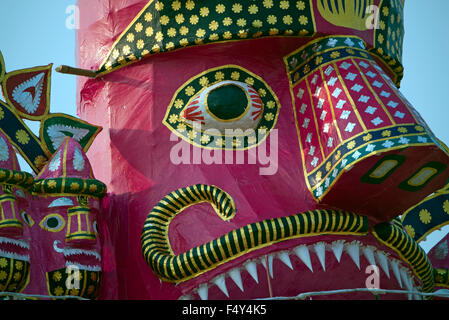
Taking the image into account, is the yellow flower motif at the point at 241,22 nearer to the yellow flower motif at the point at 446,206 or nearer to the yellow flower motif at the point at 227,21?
the yellow flower motif at the point at 227,21

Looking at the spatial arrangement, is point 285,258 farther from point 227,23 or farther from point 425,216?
point 425,216

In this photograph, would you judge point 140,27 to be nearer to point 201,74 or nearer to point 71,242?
point 201,74

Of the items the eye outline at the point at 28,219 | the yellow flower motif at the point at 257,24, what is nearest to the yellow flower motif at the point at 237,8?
the yellow flower motif at the point at 257,24

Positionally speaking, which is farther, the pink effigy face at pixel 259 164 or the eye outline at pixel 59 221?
the eye outline at pixel 59 221

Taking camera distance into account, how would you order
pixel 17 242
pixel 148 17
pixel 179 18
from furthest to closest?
pixel 148 17, pixel 179 18, pixel 17 242

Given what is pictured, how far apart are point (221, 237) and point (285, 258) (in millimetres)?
493

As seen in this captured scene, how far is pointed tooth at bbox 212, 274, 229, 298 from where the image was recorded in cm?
636

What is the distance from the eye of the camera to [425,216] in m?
8.43

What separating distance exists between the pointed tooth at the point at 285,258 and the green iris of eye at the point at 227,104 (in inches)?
46.3

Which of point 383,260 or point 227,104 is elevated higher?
point 227,104

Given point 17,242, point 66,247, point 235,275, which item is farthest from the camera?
point 66,247

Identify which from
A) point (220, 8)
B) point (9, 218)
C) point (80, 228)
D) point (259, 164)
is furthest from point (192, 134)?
point (9, 218)

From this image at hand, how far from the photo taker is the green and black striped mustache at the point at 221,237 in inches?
251

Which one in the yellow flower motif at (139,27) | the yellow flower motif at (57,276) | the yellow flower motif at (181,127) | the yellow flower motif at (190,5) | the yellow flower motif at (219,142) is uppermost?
the yellow flower motif at (190,5)
